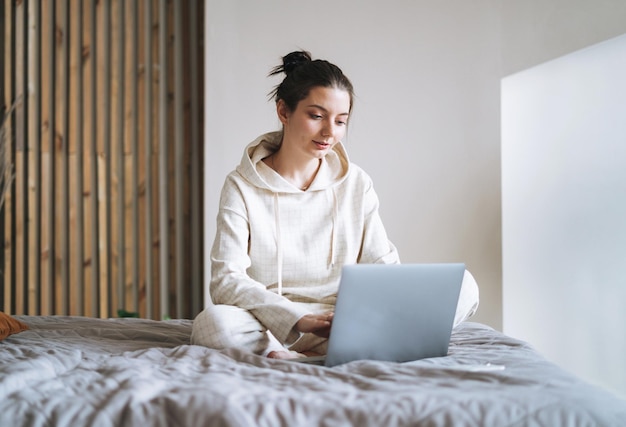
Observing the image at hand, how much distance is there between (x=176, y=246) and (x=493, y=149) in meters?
1.74

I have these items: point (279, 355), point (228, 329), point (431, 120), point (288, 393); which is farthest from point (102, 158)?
point (288, 393)

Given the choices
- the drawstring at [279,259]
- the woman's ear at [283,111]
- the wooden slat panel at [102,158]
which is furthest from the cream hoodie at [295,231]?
the wooden slat panel at [102,158]

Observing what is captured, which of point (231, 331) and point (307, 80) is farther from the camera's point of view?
point (307, 80)

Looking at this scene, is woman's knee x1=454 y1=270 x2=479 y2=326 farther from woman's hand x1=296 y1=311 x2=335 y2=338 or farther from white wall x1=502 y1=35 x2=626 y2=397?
white wall x1=502 y1=35 x2=626 y2=397

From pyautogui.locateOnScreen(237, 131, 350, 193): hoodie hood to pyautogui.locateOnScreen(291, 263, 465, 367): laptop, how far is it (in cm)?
67

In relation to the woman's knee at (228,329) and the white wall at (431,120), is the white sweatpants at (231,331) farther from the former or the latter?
the white wall at (431,120)

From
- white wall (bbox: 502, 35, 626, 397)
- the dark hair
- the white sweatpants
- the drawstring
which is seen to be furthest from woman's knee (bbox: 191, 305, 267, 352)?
white wall (bbox: 502, 35, 626, 397)

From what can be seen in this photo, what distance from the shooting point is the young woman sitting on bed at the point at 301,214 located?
6.37 feet

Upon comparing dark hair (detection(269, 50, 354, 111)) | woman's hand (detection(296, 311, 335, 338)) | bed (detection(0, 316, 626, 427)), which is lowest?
bed (detection(0, 316, 626, 427))

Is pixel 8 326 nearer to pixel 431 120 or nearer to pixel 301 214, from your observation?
pixel 301 214

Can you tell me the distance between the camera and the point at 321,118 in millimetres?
2035

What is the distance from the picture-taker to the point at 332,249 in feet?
6.79

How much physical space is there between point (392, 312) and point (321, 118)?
2.55 feet

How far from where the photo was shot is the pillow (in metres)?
1.81
